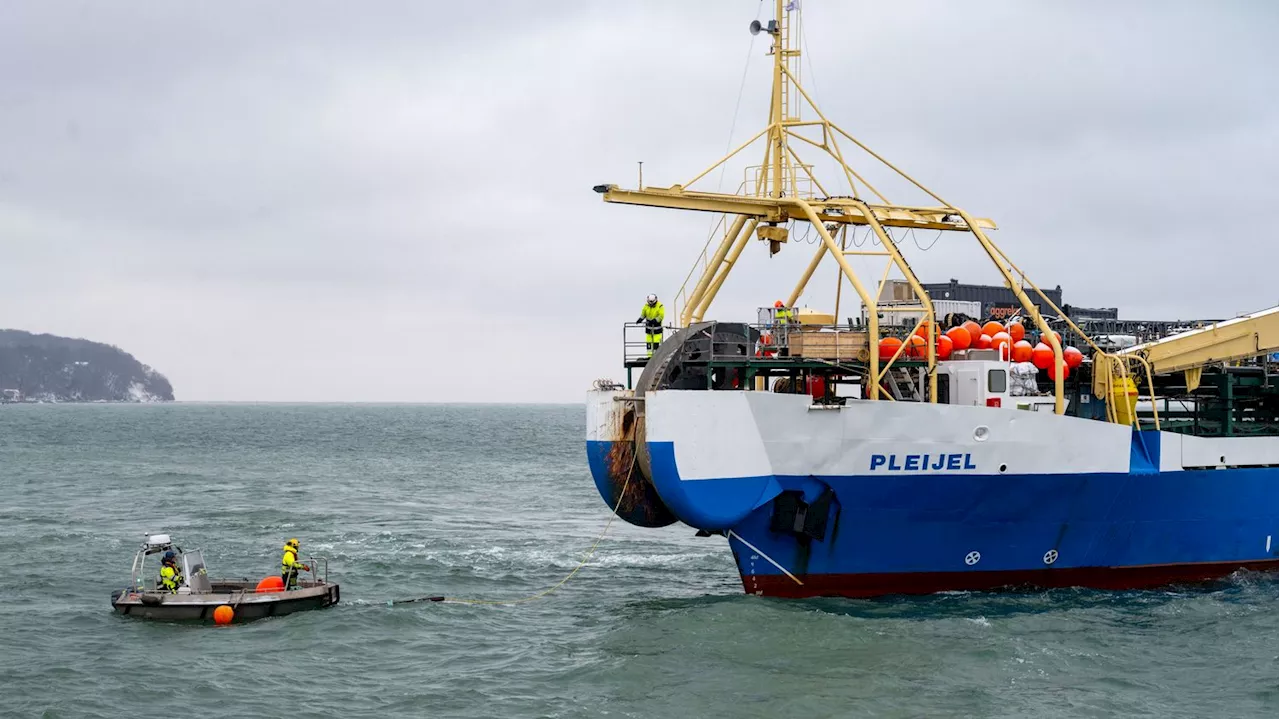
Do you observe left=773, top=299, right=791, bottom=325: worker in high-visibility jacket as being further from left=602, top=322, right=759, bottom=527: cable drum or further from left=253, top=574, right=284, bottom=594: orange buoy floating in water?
left=253, top=574, right=284, bottom=594: orange buoy floating in water

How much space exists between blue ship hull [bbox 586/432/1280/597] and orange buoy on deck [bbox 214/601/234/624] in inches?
301

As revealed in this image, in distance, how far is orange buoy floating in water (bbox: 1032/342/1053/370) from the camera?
25906mm

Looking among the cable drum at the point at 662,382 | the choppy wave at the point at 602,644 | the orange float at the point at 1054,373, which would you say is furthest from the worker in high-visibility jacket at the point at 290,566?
the orange float at the point at 1054,373

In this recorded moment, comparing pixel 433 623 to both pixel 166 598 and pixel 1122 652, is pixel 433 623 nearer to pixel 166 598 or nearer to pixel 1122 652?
pixel 166 598

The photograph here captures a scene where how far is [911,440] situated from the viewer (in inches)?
882

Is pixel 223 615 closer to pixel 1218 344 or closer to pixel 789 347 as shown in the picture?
pixel 789 347

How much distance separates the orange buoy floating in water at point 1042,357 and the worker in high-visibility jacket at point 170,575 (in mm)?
18284

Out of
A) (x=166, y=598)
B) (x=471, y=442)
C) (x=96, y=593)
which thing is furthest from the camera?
(x=471, y=442)

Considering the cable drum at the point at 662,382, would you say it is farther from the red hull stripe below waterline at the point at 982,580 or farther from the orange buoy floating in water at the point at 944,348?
the orange buoy floating in water at the point at 944,348

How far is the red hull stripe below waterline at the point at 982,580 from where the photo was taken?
75.5ft

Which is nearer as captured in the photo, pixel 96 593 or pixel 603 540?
pixel 96 593

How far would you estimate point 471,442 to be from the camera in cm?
9912

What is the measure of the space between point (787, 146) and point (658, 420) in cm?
810

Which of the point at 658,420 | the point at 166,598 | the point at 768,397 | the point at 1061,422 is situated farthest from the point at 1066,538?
the point at 166,598
